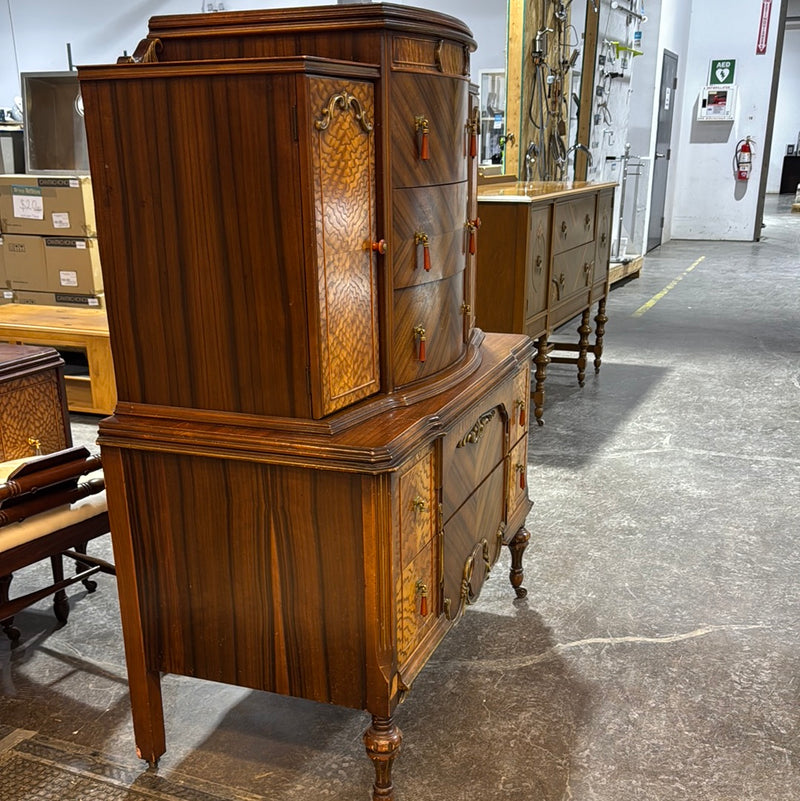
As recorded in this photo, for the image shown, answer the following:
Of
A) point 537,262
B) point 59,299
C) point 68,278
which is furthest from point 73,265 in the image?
point 537,262

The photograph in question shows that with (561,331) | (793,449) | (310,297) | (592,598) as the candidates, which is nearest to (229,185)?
(310,297)

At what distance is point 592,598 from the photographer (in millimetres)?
2807

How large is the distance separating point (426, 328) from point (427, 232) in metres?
0.22

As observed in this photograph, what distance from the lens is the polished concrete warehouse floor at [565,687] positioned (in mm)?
1996

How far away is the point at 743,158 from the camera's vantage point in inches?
436

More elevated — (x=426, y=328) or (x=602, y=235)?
(x=426, y=328)

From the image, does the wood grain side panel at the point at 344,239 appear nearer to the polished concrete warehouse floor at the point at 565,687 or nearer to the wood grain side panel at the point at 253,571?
the wood grain side panel at the point at 253,571

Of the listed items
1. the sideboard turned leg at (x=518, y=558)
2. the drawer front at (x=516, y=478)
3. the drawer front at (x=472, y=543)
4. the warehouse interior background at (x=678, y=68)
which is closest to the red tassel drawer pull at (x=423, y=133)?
the drawer front at (x=472, y=543)

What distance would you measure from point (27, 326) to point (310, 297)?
3.31 meters

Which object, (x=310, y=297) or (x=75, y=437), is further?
(x=75, y=437)

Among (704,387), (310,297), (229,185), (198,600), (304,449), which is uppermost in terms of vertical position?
(229,185)

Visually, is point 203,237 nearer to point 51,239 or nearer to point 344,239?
point 344,239

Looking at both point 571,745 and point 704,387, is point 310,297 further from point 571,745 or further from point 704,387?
point 704,387

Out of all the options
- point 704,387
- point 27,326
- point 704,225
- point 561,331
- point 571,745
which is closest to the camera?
point 571,745
